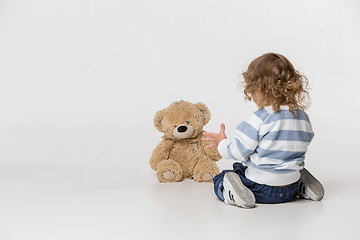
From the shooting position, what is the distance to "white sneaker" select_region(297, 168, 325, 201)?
262cm

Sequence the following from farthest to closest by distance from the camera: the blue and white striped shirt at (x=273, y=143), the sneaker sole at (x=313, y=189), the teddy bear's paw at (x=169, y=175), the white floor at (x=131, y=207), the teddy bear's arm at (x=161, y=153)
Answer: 1. the teddy bear's arm at (x=161, y=153)
2. the teddy bear's paw at (x=169, y=175)
3. the sneaker sole at (x=313, y=189)
4. the blue and white striped shirt at (x=273, y=143)
5. the white floor at (x=131, y=207)

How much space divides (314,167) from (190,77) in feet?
5.29

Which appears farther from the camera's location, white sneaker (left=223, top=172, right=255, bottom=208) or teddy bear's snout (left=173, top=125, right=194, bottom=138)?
teddy bear's snout (left=173, top=125, right=194, bottom=138)

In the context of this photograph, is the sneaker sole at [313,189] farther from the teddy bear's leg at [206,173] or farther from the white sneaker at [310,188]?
the teddy bear's leg at [206,173]

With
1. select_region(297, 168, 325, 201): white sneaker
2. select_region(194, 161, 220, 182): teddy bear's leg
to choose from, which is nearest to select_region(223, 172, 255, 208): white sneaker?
select_region(297, 168, 325, 201): white sneaker

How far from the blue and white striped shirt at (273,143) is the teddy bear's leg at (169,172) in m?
0.53

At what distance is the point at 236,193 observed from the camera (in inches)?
99.3

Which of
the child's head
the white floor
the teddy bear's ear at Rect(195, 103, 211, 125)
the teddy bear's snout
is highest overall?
the teddy bear's ear at Rect(195, 103, 211, 125)

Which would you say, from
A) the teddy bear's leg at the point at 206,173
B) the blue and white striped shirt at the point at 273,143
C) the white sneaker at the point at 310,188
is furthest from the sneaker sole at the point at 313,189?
the teddy bear's leg at the point at 206,173

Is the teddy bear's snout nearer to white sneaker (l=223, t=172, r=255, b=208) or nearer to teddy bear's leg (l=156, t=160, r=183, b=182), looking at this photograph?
teddy bear's leg (l=156, t=160, r=183, b=182)

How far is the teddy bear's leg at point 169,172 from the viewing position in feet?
9.92

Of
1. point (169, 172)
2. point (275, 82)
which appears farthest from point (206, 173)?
point (275, 82)

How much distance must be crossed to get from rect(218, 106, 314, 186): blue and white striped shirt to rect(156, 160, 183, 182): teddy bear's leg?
532mm

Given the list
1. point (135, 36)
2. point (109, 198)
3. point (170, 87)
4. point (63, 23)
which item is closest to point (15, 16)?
point (63, 23)
